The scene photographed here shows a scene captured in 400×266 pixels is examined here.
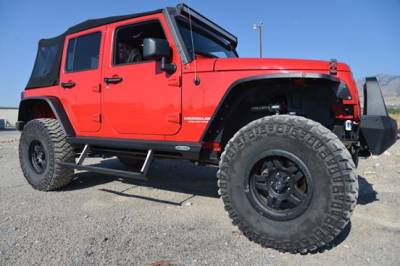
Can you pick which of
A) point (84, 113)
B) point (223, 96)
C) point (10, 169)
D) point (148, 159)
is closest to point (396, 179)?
point (223, 96)

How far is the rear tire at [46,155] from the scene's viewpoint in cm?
440

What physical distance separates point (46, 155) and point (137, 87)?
1885 millimetres

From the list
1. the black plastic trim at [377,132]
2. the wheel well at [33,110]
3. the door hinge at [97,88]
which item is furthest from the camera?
the wheel well at [33,110]

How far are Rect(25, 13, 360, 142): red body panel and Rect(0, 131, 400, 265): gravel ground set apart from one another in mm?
855

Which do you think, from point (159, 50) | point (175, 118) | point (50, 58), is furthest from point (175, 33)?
point (50, 58)

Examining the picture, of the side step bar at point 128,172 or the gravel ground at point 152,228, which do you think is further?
the side step bar at point 128,172

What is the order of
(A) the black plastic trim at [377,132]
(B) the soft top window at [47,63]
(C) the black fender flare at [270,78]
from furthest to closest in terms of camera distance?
(B) the soft top window at [47,63]
(A) the black plastic trim at [377,132]
(C) the black fender flare at [270,78]

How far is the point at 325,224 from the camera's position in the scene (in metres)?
2.41

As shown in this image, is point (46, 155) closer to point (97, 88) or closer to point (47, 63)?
point (97, 88)

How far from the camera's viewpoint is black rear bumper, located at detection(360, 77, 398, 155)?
2.79 m

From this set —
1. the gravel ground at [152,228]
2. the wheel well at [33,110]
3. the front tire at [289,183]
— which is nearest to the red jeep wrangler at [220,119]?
the front tire at [289,183]

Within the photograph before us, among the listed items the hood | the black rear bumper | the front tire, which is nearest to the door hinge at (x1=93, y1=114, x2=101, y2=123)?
the hood

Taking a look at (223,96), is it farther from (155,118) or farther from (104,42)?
(104,42)

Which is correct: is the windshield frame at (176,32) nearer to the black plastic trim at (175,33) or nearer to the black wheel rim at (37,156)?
the black plastic trim at (175,33)
